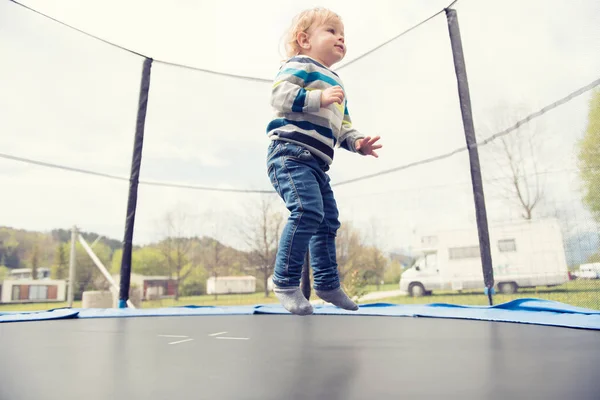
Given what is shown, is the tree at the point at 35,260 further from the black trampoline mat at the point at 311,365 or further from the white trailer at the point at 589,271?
the white trailer at the point at 589,271

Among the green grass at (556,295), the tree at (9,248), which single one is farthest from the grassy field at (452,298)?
the tree at (9,248)

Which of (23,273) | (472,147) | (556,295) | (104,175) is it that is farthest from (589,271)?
(23,273)

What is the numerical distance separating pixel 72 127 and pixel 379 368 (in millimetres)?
2395

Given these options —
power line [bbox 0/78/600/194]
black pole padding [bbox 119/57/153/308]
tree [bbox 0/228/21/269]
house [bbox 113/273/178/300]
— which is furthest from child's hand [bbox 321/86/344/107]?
tree [bbox 0/228/21/269]

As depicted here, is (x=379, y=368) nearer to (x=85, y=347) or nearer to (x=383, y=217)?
(x=85, y=347)

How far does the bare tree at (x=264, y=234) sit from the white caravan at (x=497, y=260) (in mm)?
840

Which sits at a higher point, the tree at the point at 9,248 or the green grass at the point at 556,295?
the tree at the point at 9,248

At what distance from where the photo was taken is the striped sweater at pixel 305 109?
943mm

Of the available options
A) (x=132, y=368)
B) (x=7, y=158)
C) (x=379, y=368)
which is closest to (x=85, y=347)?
(x=132, y=368)

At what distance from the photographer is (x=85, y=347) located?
1.00 m

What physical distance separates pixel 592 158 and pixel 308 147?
3.89 ft

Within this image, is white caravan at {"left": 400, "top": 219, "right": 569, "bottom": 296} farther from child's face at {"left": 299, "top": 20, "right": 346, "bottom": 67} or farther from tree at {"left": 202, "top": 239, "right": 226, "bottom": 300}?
child's face at {"left": 299, "top": 20, "right": 346, "bottom": 67}

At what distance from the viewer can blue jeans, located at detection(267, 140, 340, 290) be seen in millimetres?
931

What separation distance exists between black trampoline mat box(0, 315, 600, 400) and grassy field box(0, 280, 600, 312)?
512mm
